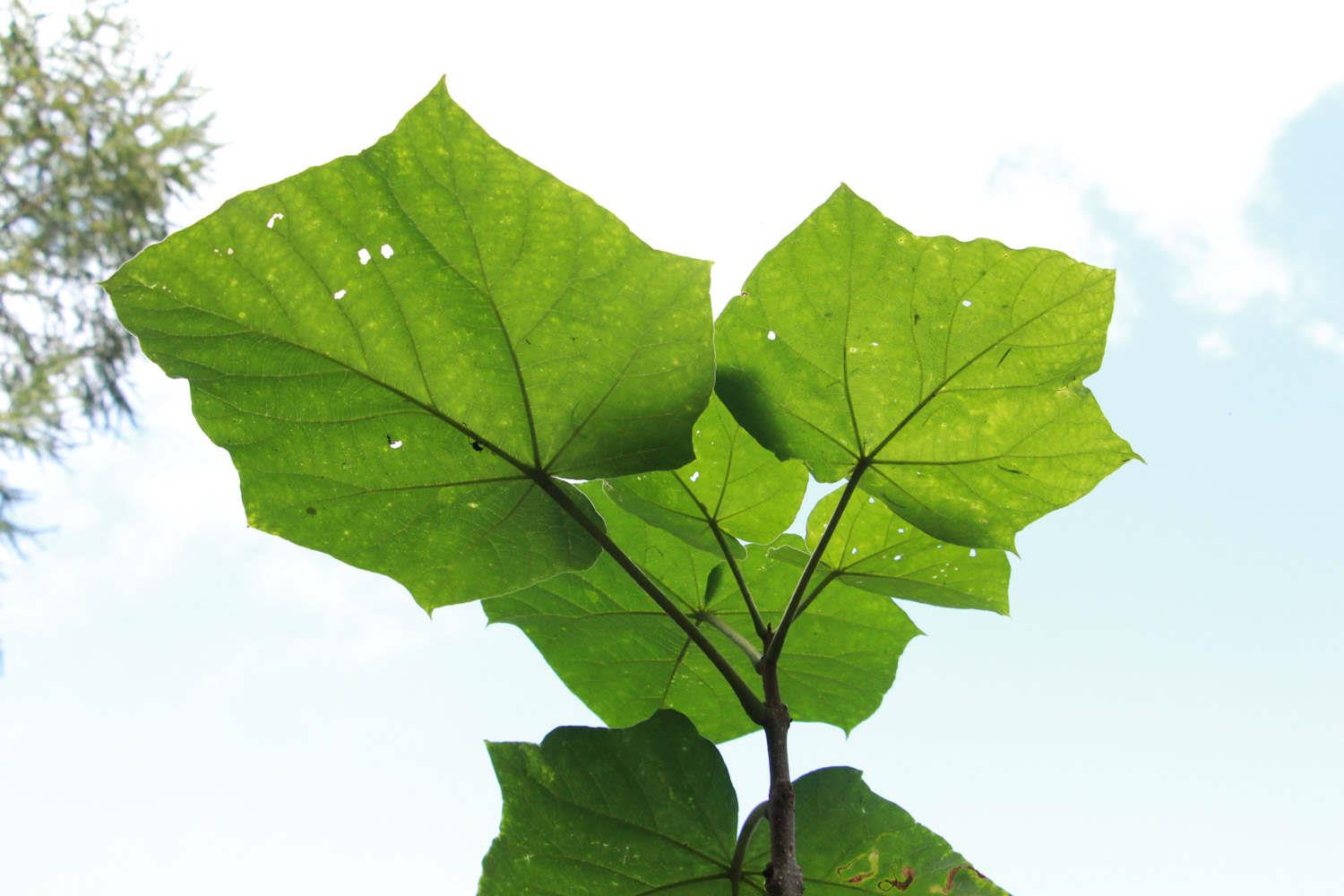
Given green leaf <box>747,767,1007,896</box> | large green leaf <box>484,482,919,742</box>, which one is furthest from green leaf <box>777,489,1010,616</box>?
green leaf <box>747,767,1007,896</box>

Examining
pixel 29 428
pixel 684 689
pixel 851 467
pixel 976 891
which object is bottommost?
pixel 976 891

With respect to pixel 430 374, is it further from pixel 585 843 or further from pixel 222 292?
pixel 585 843

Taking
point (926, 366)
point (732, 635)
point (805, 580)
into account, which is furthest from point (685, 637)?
point (926, 366)

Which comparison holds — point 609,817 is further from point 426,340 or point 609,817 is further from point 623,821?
point 426,340

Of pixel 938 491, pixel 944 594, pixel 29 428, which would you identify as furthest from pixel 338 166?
pixel 29 428

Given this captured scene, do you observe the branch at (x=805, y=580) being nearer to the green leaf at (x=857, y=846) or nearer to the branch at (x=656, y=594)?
the branch at (x=656, y=594)

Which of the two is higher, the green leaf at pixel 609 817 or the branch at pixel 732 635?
the branch at pixel 732 635

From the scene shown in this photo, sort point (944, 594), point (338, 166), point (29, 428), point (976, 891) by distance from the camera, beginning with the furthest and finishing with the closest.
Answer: point (29, 428) < point (944, 594) < point (976, 891) < point (338, 166)

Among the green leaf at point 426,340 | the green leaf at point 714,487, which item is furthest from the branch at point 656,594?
the green leaf at point 714,487
